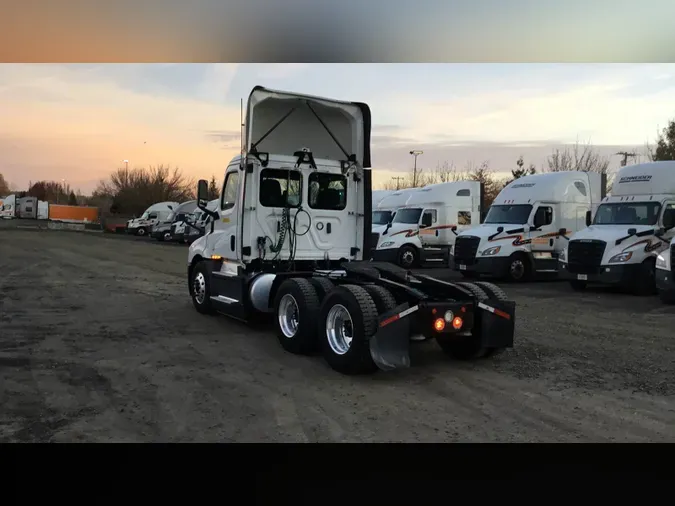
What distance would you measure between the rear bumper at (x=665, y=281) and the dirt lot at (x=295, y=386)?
198 centimetres

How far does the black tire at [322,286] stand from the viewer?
313 inches

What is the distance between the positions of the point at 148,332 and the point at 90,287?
6491mm

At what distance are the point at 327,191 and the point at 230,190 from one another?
5.25 ft

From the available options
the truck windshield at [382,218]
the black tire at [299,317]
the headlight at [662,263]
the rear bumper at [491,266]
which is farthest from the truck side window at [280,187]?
the truck windshield at [382,218]

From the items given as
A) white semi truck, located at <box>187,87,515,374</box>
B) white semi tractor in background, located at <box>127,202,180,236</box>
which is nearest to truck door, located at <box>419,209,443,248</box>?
white semi truck, located at <box>187,87,515,374</box>

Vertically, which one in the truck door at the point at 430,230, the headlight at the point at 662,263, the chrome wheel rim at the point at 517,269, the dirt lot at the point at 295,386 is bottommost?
the dirt lot at the point at 295,386

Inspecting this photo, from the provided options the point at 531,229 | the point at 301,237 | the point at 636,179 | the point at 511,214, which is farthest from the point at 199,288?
the point at 636,179

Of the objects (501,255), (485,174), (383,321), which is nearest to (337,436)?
(383,321)

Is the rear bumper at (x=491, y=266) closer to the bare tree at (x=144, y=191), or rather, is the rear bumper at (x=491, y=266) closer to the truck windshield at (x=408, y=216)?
the truck windshield at (x=408, y=216)

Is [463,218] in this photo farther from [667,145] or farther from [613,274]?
[667,145]

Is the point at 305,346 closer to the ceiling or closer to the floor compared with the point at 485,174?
closer to the floor

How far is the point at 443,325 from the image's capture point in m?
6.87
